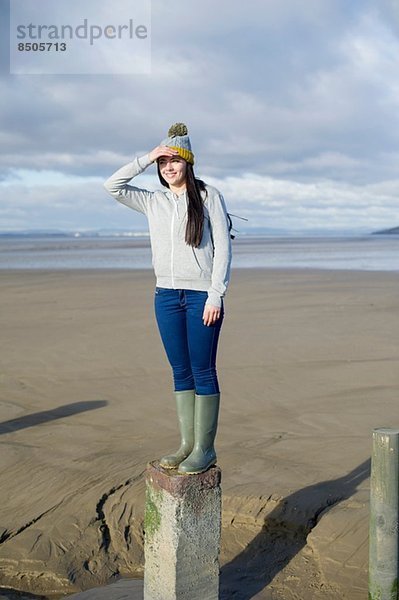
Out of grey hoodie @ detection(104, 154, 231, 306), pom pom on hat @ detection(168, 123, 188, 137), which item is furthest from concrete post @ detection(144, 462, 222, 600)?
pom pom on hat @ detection(168, 123, 188, 137)

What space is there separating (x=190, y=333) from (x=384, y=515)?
158 cm

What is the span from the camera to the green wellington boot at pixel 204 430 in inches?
173

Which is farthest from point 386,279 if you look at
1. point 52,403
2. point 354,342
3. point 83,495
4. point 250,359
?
point 83,495

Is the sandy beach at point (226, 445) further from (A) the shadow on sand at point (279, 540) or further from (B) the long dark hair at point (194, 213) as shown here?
(B) the long dark hair at point (194, 213)

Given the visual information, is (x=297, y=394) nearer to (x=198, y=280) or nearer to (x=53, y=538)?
(x=53, y=538)

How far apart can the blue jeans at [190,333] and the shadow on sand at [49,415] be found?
390 centimetres

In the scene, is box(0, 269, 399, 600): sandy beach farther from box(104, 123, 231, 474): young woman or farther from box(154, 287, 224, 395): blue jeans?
box(154, 287, 224, 395): blue jeans

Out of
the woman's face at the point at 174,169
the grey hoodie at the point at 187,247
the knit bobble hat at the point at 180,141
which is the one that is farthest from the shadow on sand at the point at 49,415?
the knit bobble hat at the point at 180,141

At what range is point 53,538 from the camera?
5719 mm

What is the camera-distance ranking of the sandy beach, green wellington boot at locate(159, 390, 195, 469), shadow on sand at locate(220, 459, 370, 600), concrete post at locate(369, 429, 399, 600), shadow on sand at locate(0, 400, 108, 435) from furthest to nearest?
shadow on sand at locate(0, 400, 108, 435) → the sandy beach → shadow on sand at locate(220, 459, 370, 600) → green wellington boot at locate(159, 390, 195, 469) → concrete post at locate(369, 429, 399, 600)

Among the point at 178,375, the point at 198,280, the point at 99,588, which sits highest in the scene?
the point at 198,280

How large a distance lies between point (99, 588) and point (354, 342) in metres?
7.36

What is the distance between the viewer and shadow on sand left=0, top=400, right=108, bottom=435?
7.89m

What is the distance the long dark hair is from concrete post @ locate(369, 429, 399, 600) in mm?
1554
